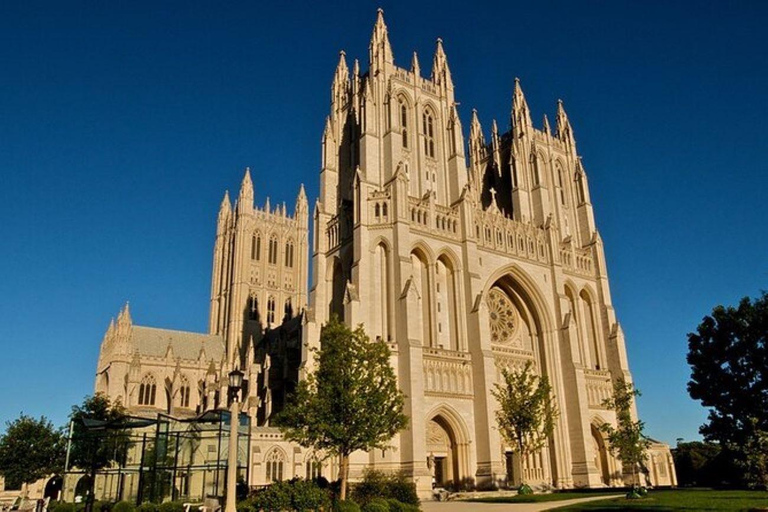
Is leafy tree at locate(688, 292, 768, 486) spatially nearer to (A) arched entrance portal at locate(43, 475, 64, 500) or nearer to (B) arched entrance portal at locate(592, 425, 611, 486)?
(B) arched entrance portal at locate(592, 425, 611, 486)

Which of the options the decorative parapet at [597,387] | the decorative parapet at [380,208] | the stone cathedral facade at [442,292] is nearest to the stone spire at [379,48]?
the stone cathedral facade at [442,292]

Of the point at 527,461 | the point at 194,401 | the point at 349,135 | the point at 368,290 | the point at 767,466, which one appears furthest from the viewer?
the point at 194,401

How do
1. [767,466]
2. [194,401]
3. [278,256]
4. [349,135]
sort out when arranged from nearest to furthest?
[767,466], [349,135], [194,401], [278,256]

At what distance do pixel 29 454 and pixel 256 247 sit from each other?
4528 cm

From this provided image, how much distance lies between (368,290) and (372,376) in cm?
1159

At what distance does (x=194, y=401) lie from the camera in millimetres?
70438

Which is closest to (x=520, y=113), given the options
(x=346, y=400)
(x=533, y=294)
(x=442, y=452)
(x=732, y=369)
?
(x=533, y=294)

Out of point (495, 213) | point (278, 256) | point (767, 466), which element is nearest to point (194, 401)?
point (278, 256)

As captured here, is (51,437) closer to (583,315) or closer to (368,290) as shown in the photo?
(368,290)

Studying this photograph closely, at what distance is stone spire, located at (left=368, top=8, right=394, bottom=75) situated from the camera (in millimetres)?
51503

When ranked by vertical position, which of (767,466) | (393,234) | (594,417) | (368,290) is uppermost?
(393,234)

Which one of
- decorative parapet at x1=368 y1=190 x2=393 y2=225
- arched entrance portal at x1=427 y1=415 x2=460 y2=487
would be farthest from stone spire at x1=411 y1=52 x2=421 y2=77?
arched entrance portal at x1=427 y1=415 x2=460 y2=487

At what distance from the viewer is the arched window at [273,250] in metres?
92.2

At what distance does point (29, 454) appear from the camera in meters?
51.3
